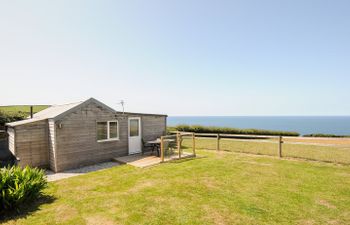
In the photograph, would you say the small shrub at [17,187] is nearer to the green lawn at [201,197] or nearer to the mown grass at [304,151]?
the green lawn at [201,197]

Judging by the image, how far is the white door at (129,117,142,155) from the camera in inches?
424

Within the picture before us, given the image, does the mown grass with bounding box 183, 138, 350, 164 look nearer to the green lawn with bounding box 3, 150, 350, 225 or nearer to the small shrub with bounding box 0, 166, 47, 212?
the green lawn with bounding box 3, 150, 350, 225

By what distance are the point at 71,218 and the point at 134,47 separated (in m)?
11.1

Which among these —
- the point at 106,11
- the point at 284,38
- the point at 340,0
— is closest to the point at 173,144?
the point at 106,11

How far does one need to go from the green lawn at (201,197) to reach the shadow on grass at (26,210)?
0.05 metres

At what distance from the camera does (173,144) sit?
426 inches

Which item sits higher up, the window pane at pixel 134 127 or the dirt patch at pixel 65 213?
the window pane at pixel 134 127

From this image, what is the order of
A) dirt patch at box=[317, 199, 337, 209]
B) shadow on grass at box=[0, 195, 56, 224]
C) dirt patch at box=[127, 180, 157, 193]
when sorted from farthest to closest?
1. dirt patch at box=[127, 180, 157, 193]
2. dirt patch at box=[317, 199, 337, 209]
3. shadow on grass at box=[0, 195, 56, 224]

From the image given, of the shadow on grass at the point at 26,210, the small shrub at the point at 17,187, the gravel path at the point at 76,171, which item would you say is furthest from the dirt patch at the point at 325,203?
the gravel path at the point at 76,171

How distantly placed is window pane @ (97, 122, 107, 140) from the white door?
5.11 ft

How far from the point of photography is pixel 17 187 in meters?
4.48

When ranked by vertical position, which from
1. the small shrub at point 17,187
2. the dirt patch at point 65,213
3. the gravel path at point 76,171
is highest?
the small shrub at point 17,187

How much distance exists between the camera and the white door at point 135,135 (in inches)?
424

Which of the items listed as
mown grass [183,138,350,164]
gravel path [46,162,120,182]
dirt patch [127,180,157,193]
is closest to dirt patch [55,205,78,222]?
dirt patch [127,180,157,193]
